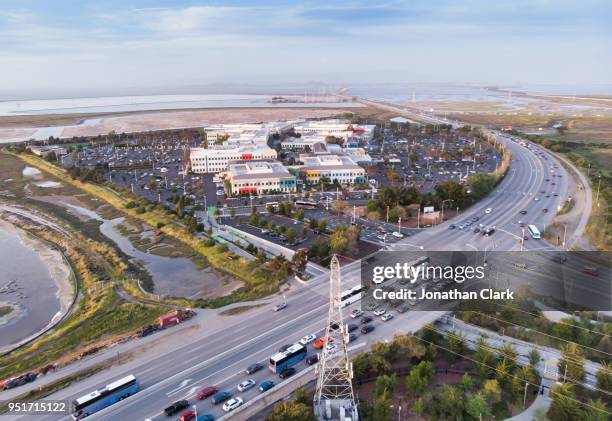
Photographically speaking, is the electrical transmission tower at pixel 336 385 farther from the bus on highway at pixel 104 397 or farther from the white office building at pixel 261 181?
the white office building at pixel 261 181

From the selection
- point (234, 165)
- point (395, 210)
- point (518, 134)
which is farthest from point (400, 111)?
point (395, 210)

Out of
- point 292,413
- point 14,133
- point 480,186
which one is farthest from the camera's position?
point 14,133

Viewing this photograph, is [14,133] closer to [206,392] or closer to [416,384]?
[206,392]

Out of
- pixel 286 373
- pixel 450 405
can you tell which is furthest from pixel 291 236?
pixel 450 405

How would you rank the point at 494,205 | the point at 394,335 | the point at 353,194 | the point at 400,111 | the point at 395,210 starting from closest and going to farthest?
1. the point at 394,335
2. the point at 395,210
3. the point at 494,205
4. the point at 353,194
5. the point at 400,111

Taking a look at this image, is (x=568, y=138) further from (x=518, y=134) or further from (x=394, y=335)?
(x=394, y=335)

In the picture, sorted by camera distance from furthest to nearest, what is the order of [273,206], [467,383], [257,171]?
1. [257,171]
2. [273,206]
3. [467,383]

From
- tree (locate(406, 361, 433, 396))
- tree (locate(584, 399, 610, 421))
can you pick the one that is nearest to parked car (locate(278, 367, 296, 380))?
tree (locate(406, 361, 433, 396))
